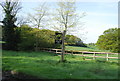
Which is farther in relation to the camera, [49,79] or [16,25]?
[16,25]

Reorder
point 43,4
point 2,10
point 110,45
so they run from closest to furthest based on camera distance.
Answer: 1. point 110,45
2. point 43,4
3. point 2,10

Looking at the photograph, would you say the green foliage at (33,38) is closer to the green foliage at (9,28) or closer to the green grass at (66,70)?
the green foliage at (9,28)

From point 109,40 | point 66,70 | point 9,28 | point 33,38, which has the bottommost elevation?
point 66,70

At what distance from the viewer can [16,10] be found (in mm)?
20234

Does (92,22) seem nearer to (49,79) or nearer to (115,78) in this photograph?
(115,78)

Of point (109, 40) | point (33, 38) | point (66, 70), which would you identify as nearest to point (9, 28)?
point (33, 38)

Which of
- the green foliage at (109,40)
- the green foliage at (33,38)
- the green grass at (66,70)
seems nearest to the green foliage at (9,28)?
the green foliage at (33,38)

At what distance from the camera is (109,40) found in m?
16.9

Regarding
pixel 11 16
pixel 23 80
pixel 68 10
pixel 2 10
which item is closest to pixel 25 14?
pixel 11 16

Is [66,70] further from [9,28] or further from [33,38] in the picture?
[9,28]

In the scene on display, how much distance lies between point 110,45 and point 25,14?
37.6 feet

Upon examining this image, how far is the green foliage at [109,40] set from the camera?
1550 centimetres

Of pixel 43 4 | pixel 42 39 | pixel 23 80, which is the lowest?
pixel 23 80

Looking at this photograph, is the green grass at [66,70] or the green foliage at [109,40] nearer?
the green grass at [66,70]
